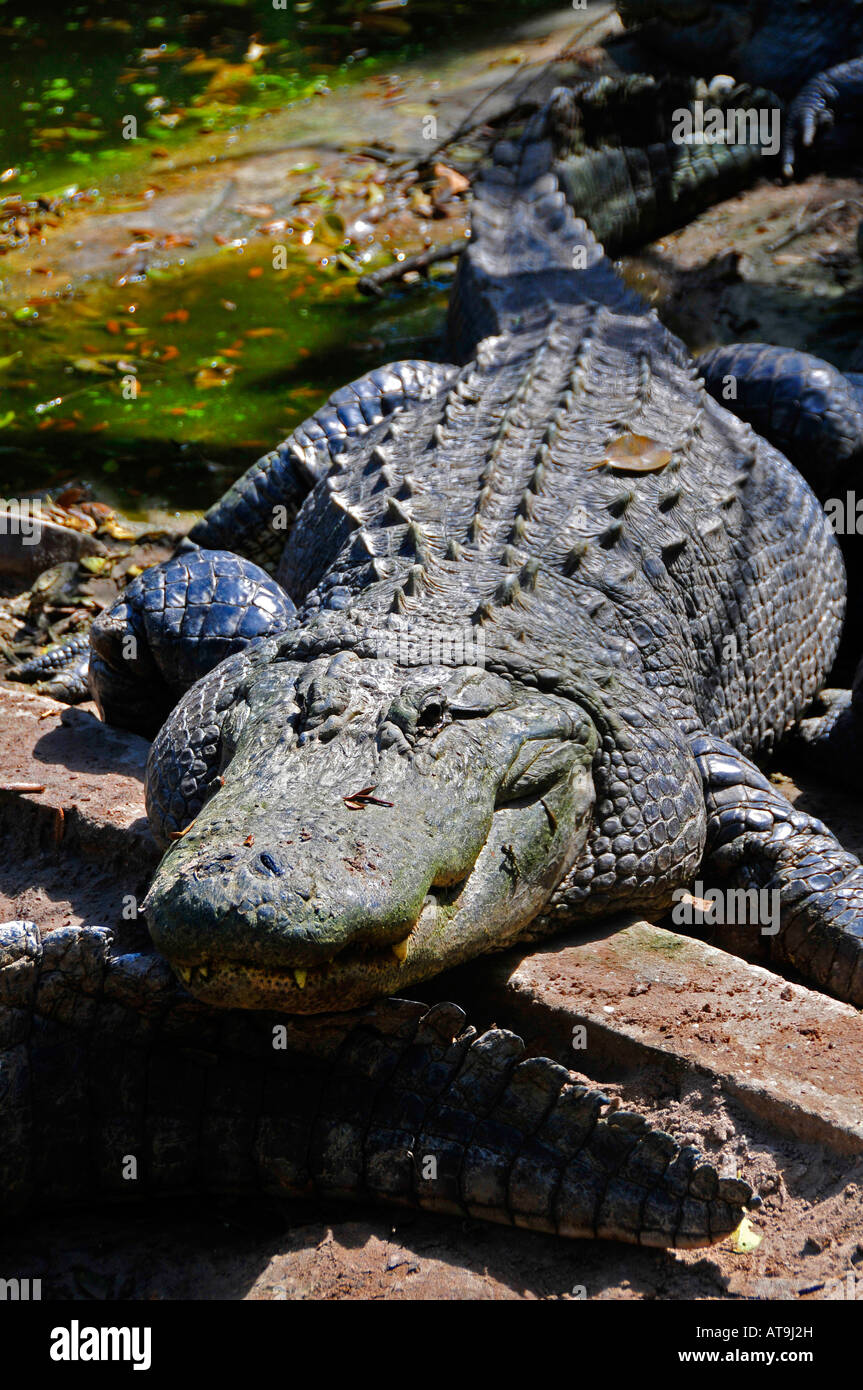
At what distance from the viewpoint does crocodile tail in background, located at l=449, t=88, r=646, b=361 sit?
20.1 feet

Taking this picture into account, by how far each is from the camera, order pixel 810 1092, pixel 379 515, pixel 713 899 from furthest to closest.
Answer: pixel 379 515 < pixel 713 899 < pixel 810 1092

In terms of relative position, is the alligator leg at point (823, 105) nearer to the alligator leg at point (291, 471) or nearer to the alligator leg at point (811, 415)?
the alligator leg at point (811, 415)

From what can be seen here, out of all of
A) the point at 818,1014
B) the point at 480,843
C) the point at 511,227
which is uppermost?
the point at 511,227

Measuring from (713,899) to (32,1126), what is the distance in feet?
6.85

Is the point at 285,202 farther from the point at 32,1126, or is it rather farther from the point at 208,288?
the point at 32,1126

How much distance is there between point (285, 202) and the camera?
9609 mm

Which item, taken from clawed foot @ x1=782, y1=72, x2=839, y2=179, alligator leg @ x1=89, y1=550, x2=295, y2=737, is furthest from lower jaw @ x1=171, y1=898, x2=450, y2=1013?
clawed foot @ x1=782, y1=72, x2=839, y2=179

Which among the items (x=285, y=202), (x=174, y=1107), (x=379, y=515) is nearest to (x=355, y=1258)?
(x=174, y=1107)

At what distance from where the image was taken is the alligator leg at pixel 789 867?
346cm

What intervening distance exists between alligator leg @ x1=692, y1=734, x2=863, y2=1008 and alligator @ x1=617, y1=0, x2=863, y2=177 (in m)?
7.94

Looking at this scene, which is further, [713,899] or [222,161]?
[222,161]

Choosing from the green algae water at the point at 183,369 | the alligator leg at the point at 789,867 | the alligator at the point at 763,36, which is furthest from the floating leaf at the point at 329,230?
the alligator leg at the point at 789,867

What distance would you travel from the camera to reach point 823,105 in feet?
31.5

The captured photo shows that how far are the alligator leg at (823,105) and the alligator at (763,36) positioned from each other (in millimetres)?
A: 23
